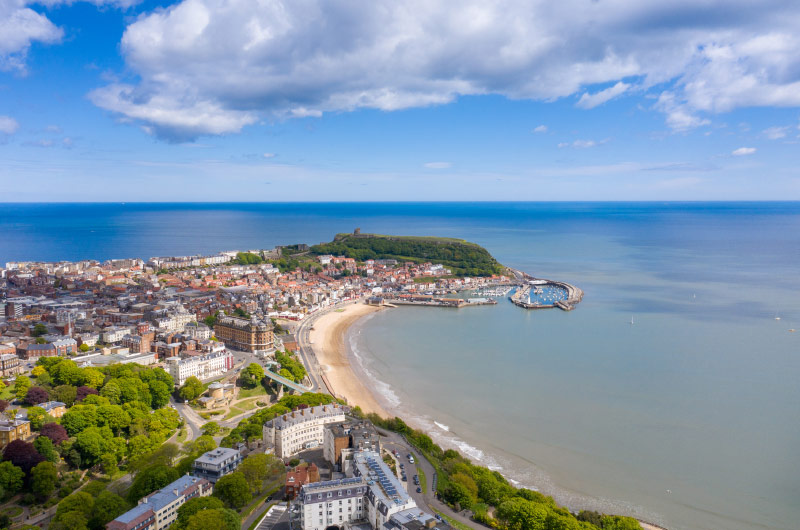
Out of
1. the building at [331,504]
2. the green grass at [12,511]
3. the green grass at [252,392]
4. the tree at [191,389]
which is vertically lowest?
the green grass at [252,392]

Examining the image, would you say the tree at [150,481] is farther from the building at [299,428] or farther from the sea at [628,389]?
the sea at [628,389]

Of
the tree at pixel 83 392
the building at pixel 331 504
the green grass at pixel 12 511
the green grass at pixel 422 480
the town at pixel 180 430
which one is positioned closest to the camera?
the building at pixel 331 504

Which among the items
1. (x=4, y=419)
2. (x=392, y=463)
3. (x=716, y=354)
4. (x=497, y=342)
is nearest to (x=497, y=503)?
(x=392, y=463)

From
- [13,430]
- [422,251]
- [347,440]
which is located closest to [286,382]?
[347,440]

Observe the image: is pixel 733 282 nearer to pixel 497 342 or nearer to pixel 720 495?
pixel 497 342

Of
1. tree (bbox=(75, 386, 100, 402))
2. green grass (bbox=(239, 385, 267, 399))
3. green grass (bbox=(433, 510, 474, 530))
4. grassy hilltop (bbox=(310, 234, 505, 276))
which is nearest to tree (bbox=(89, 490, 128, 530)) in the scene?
tree (bbox=(75, 386, 100, 402))

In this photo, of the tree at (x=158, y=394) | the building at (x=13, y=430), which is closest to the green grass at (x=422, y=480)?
the tree at (x=158, y=394)

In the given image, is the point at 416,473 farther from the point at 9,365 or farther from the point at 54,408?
the point at 9,365

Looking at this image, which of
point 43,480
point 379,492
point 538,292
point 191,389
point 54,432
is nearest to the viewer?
point 379,492
